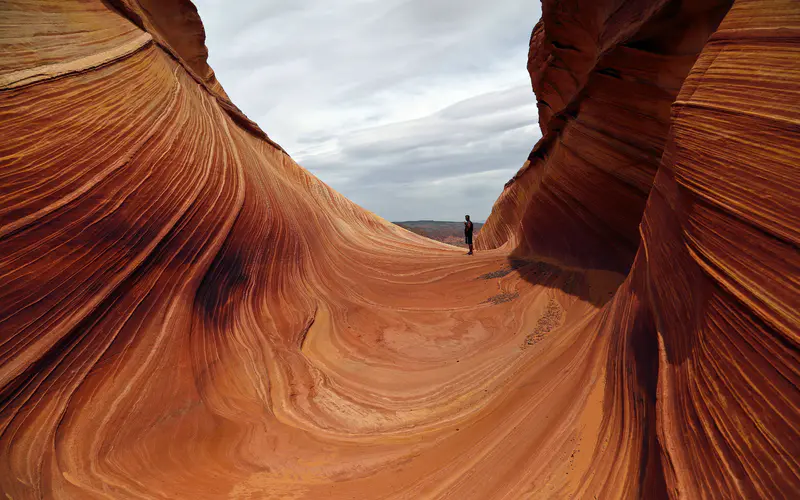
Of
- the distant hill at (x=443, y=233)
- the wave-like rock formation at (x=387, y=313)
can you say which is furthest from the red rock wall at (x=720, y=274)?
the distant hill at (x=443, y=233)

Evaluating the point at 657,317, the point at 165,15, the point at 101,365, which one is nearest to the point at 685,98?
the point at 657,317

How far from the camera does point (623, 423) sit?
8.48 feet

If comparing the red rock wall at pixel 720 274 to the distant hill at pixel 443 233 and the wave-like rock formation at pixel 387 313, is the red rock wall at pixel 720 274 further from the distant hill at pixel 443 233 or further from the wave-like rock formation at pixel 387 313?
the distant hill at pixel 443 233

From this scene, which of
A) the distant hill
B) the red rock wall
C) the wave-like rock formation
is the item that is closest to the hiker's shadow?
the wave-like rock formation

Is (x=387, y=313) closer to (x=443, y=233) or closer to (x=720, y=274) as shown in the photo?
(x=720, y=274)

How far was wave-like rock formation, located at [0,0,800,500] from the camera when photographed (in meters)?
2.03

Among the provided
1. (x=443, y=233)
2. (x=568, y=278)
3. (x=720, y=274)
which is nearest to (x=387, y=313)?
(x=568, y=278)

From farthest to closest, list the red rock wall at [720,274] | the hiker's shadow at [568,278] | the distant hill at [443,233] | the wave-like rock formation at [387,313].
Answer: the distant hill at [443,233] < the hiker's shadow at [568,278] < the wave-like rock formation at [387,313] < the red rock wall at [720,274]

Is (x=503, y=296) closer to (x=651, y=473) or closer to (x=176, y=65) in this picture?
(x=651, y=473)

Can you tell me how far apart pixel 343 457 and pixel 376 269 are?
513 centimetres

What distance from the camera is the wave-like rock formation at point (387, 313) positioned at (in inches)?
79.8

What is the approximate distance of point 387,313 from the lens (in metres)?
6.80

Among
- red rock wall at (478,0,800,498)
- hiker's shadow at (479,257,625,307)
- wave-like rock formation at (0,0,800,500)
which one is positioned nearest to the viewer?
red rock wall at (478,0,800,498)

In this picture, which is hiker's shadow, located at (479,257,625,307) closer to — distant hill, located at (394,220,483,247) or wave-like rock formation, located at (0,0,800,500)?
wave-like rock formation, located at (0,0,800,500)
